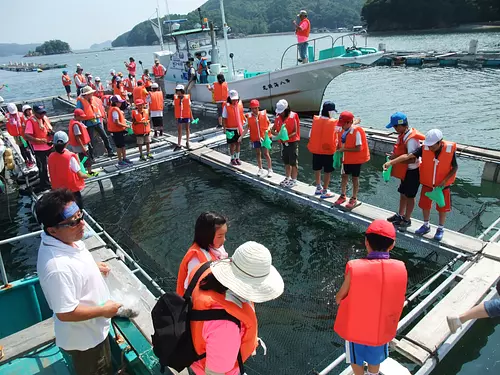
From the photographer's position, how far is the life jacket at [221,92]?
1205cm

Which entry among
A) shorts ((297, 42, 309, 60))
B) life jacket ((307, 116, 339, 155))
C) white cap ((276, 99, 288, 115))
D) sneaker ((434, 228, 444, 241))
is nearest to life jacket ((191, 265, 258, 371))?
sneaker ((434, 228, 444, 241))

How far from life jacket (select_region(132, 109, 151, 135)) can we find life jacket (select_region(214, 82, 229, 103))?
3.69 meters

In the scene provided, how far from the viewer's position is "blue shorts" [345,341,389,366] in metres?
2.82

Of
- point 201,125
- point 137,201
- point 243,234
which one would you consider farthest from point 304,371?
point 201,125

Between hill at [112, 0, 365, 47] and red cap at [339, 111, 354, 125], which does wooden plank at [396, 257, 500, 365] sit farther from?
hill at [112, 0, 365, 47]

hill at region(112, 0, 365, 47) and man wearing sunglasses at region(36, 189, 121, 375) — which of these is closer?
man wearing sunglasses at region(36, 189, 121, 375)

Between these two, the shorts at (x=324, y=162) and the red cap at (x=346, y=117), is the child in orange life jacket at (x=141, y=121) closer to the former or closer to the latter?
the shorts at (x=324, y=162)

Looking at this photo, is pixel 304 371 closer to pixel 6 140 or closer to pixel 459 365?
pixel 459 365

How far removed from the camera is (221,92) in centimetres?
1217

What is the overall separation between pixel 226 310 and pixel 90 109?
Answer: 8584mm

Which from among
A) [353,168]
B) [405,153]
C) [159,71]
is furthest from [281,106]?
[159,71]

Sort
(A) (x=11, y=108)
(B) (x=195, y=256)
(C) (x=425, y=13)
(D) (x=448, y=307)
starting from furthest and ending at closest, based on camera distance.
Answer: (C) (x=425, y=13), (A) (x=11, y=108), (D) (x=448, y=307), (B) (x=195, y=256)

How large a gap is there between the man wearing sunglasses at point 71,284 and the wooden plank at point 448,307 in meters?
2.83

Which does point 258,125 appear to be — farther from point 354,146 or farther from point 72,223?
point 72,223
